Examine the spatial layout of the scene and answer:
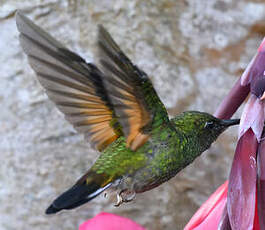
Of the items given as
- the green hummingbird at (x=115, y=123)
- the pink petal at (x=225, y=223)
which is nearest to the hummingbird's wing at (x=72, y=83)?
the green hummingbird at (x=115, y=123)

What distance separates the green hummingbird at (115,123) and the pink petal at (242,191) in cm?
11

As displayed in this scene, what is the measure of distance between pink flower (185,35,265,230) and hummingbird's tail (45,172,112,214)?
0.49ft

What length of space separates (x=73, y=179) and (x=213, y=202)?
23.7 inches

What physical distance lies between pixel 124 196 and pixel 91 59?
1.95 feet

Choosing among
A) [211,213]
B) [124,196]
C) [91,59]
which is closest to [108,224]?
[124,196]

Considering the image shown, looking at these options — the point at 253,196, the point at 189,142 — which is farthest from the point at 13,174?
the point at 253,196

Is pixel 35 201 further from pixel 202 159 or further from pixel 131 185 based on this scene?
pixel 131 185

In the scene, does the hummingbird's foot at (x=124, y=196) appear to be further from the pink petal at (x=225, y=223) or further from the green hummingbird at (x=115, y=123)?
the pink petal at (x=225, y=223)

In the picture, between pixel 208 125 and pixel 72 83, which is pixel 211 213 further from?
pixel 72 83

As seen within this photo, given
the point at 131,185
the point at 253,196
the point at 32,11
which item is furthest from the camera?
the point at 32,11

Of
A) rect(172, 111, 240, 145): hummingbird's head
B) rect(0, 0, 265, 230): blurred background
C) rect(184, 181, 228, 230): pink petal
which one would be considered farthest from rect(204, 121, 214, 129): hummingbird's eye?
rect(0, 0, 265, 230): blurred background

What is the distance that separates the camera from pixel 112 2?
126 cm

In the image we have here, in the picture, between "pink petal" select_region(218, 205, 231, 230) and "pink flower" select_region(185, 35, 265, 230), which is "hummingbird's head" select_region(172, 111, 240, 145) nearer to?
"pink flower" select_region(185, 35, 265, 230)

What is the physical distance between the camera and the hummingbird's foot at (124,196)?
0.72 m
